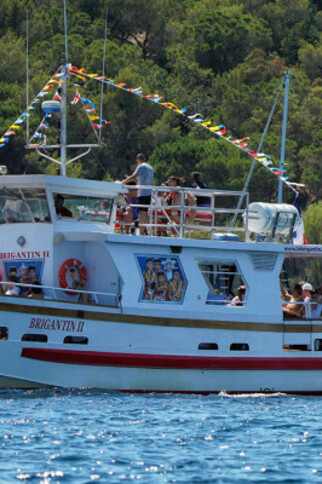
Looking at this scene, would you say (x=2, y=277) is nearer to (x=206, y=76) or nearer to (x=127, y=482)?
(x=127, y=482)

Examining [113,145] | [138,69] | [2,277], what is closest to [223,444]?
[2,277]

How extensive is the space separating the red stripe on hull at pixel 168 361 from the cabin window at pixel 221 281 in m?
1.16

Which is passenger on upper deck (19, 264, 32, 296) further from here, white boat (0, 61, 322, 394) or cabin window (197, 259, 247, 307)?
cabin window (197, 259, 247, 307)

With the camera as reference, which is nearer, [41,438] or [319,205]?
[41,438]

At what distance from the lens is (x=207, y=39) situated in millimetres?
62250

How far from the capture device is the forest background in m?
45.4

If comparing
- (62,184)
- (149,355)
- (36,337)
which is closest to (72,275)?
(36,337)

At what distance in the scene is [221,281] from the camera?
20.4 m

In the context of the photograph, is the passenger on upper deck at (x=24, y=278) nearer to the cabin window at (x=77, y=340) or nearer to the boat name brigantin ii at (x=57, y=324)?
the boat name brigantin ii at (x=57, y=324)

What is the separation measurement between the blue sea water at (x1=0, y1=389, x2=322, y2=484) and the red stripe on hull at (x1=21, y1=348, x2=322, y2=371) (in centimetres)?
61

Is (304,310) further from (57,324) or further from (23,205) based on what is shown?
(23,205)

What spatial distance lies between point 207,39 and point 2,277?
148 feet

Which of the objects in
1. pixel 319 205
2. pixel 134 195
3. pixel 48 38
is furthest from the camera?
pixel 48 38

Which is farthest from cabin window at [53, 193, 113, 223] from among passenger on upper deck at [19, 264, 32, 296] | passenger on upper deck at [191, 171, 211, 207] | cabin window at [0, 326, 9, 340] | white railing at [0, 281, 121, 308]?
cabin window at [0, 326, 9, 340]
